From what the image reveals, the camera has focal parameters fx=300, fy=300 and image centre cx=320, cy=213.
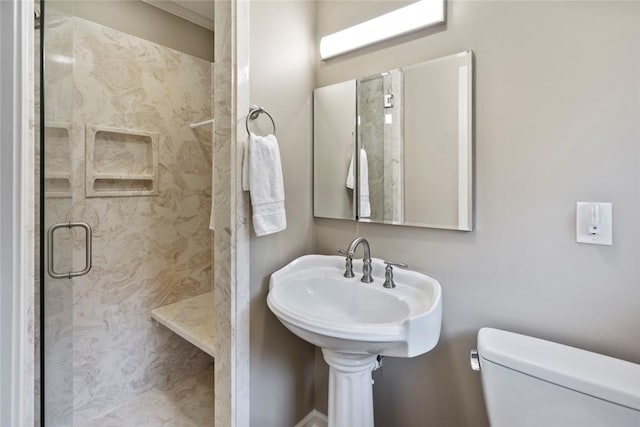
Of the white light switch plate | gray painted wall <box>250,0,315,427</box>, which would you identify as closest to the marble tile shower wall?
gray painted wall <box>250,0,315,427</box>

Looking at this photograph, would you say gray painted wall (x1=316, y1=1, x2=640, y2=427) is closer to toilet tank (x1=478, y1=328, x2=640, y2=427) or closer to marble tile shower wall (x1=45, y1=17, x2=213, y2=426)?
toilet tank (x1=478, y1=328, x2=640, y2=427)

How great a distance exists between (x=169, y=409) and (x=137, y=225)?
111 centimetres

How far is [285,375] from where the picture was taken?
1.42 m

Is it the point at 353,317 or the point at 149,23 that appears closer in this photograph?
the point at 353,317

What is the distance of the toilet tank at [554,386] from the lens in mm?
732

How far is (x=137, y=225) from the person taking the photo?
6.01 ft

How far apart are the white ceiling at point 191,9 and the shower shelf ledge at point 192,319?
191 cm

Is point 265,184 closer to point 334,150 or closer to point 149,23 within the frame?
point 334,150

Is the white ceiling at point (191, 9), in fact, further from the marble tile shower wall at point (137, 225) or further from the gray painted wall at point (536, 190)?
the gray painted wall at point (536, 190)

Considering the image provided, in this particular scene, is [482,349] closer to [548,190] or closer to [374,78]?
[548,190]

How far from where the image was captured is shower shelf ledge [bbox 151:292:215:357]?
5.13 ft

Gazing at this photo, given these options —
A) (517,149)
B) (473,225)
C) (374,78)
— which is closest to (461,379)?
(473,225)

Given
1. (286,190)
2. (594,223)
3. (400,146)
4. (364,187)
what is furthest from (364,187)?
(594,223)

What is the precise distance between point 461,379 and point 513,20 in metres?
1.31
